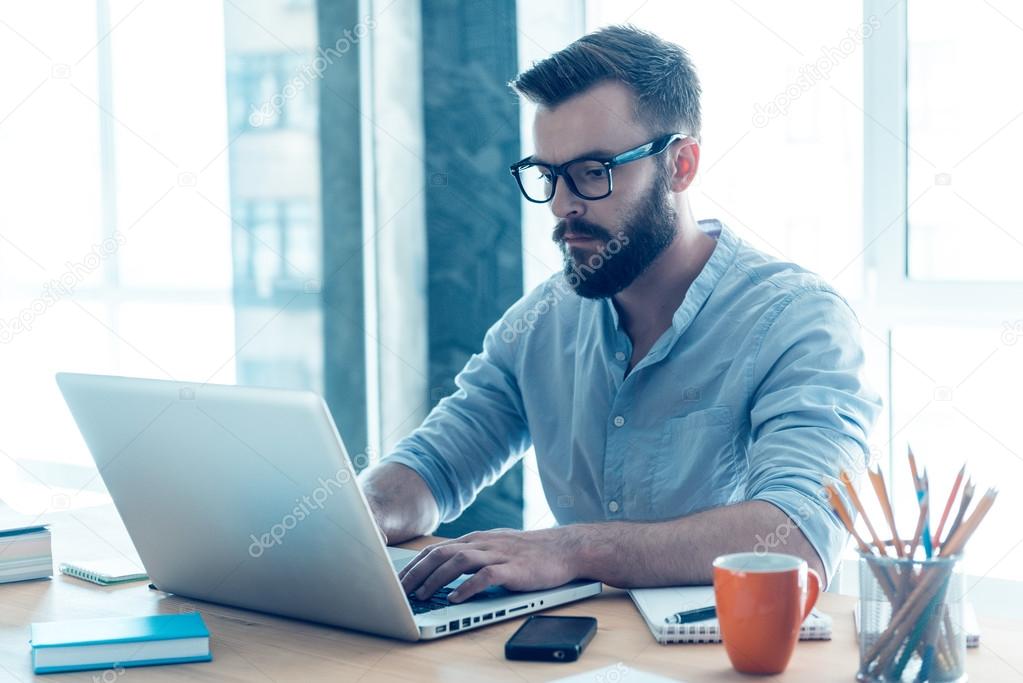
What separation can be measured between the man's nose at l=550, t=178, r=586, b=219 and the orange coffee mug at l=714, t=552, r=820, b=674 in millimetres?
801

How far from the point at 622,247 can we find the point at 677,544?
57 cm

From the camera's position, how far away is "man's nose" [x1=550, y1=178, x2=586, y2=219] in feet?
5.59

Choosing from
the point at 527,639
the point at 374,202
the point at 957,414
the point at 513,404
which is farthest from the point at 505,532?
the point at 374,202

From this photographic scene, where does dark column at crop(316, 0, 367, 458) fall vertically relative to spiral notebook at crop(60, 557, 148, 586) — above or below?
above

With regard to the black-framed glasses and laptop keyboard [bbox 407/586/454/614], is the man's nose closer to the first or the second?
the black-framed glasses

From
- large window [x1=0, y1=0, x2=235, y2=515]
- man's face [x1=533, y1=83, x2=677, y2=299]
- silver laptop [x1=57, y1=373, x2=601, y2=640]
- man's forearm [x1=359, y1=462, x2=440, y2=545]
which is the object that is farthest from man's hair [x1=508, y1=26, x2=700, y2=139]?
large window [x1=0, y1=0, x2=235, y2=515]

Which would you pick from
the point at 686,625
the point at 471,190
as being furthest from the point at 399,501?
the point at 471,190

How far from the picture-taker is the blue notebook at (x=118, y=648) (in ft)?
3.59

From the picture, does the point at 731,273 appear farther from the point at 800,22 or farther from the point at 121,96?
the point at 121,96

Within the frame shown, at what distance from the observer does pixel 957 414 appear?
2473 mm

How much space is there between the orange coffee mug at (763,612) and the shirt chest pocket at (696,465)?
2.03 feet

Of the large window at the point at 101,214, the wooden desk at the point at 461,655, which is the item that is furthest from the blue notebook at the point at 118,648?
the large window at the point at 101,214

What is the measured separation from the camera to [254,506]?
3.75 feet

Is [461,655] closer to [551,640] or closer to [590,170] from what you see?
[551,640]
